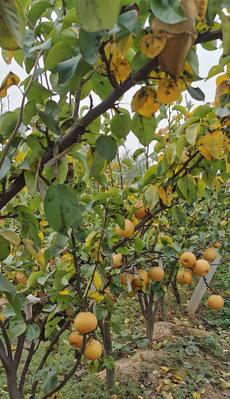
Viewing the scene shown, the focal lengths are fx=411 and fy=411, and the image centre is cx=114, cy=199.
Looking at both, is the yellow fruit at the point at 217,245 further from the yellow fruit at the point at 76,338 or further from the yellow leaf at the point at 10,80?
the yellow leaf at the point at 10,80

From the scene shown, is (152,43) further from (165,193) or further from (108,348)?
(108,348)

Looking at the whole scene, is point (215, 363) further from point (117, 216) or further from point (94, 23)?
point (94, 23)

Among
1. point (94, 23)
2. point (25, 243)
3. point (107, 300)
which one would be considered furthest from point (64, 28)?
point (107, 300)

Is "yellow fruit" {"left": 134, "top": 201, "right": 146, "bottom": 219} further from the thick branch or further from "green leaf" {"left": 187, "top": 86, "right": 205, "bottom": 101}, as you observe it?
"green leaf" {"left": 187, "top": 86, "right": 205, "bottom": 101}

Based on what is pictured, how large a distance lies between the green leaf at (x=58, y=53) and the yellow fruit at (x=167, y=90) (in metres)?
0.13

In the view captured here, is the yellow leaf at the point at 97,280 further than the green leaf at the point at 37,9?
Yes

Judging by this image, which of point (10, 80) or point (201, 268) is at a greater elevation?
point (10, 80)

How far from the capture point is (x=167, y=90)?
1.80ft

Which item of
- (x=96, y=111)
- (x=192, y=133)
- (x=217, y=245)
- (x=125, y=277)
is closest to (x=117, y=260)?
(x=125, y=277)

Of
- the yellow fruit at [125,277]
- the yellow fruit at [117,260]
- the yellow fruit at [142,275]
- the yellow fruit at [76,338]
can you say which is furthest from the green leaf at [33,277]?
the yellow fruit at [142,275]

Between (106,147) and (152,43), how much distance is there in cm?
26

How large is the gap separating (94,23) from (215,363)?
3.23 metres

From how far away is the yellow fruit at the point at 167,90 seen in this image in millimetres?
540

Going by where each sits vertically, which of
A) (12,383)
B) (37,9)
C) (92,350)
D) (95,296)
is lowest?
(12,383)
